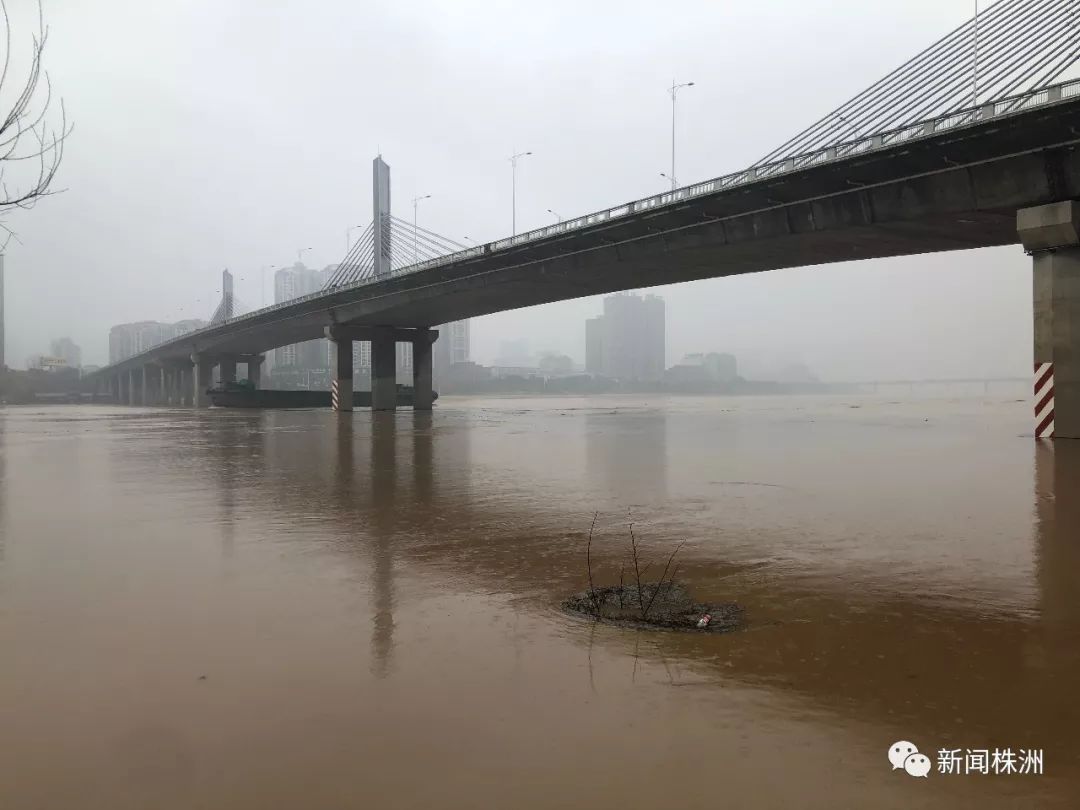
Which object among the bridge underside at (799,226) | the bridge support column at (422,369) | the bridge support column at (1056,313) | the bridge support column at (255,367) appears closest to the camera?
the bridge support column at (1056,313)

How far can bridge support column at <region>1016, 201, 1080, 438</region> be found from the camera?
23781 mm

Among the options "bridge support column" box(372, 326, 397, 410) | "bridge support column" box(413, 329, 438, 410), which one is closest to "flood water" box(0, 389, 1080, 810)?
"bridge support column" box(372, 326, 397, 410)

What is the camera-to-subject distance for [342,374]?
68000 mm

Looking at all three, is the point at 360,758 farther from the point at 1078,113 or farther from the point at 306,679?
the point at 1078,113

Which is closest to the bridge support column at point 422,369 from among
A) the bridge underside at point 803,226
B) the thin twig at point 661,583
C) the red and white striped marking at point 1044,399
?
the bridge underside at point 803,226

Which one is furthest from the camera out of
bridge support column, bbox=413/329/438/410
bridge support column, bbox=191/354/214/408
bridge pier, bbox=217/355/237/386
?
bridge support column, bbox=191/354/214/408

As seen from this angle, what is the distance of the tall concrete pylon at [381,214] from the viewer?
231 ft

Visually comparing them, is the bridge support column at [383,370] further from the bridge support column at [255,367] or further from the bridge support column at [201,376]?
the bridge support column at [201,376]

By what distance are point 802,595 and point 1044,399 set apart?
2327cm

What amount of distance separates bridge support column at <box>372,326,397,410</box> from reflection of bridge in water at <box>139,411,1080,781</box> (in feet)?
175

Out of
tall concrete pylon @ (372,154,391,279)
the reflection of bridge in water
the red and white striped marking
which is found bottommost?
the reflection of bridge in water

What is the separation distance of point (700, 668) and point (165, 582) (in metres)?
5.45

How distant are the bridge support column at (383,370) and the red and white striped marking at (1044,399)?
52.8m

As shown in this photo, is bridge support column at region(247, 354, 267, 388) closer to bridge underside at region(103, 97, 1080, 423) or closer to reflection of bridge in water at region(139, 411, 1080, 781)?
bridge underside at region(103, 97, 1080, 423)
